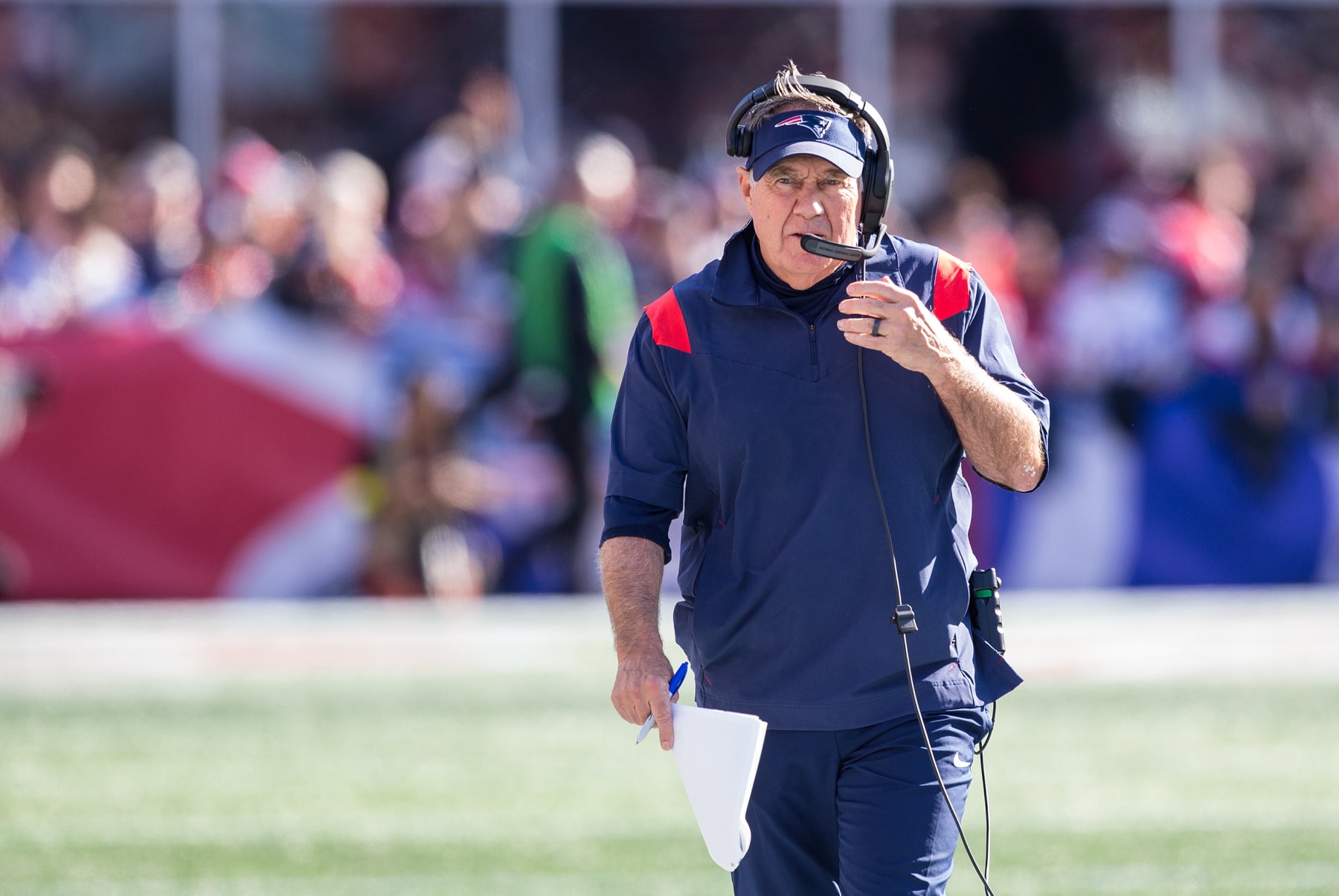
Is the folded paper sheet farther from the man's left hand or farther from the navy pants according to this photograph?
the man's left hand

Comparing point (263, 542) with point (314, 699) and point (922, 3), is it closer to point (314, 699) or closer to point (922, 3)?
point (314, 699)

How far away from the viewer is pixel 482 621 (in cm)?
1198

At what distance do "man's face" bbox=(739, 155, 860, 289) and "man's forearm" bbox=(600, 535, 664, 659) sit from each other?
0.66 m

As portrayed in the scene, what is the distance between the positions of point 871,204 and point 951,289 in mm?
237

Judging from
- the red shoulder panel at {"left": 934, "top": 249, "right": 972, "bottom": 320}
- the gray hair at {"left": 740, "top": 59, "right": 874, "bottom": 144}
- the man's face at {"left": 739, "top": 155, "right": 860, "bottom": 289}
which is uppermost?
the gray hair at {"left": 740, "top": 59, "right": 874, "bottom": 144}

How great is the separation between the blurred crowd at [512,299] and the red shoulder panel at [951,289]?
8.20 meters

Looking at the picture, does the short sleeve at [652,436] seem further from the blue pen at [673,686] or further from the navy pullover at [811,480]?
the blue pen at [673,686]

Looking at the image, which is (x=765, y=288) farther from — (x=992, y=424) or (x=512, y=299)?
(x=512, y=299)

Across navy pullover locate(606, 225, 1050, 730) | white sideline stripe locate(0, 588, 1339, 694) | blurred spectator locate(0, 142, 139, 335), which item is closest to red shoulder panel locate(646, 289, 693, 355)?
navy pullover locate(606, 225, 1050, 730)

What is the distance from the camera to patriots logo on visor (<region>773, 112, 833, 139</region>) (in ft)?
13.5

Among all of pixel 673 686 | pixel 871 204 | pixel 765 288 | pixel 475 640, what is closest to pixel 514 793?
→ pixel 475 640

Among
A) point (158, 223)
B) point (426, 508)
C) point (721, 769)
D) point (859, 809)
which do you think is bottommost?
point (426, 508)

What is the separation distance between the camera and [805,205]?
4145 millimetres

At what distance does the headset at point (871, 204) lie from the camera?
4.18m
